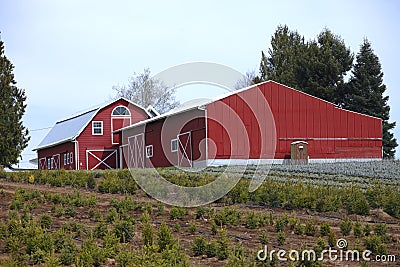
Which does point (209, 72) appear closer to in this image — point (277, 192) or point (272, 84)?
point (277, 192)

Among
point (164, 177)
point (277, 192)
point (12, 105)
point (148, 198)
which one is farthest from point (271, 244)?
point (12, 105)

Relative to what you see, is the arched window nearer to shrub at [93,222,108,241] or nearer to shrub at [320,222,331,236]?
shrub at [93,222,108,241]

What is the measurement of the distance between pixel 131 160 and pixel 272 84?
34.4 ft

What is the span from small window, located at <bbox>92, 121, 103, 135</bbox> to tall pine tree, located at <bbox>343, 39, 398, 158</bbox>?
21.9m

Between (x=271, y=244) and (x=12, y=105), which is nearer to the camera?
(x=271, y=244)

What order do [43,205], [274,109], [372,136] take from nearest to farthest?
[43,205] → [274,109] → [372,136]

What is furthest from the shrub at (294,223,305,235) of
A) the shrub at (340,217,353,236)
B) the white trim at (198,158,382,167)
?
the white trim at (198,158,382,167)

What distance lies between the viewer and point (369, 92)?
53.9m

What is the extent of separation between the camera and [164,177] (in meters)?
21.9

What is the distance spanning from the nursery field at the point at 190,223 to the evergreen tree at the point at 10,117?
16803 mm

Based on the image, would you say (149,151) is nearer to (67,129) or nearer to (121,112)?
(121,112)

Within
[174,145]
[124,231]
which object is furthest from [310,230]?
[174,145]

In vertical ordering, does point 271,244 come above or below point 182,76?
below

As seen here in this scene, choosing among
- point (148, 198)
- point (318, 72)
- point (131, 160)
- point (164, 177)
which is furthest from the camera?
point (318, 72)
